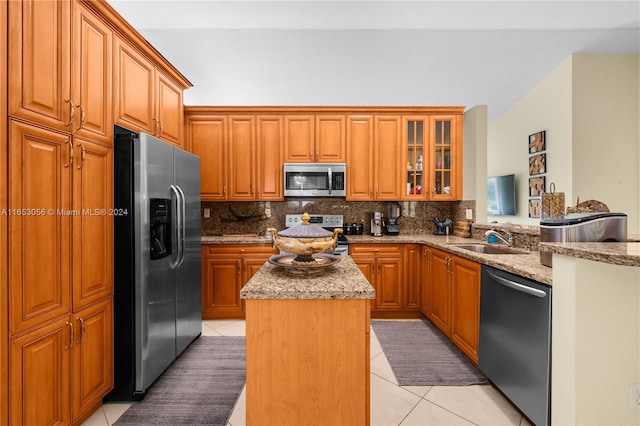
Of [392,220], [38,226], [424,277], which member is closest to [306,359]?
[38,226]

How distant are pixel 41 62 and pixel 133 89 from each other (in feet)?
2.56

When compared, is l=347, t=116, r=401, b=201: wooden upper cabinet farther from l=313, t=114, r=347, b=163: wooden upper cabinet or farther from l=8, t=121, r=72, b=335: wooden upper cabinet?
l=8, t=121, r=72, b=335: wooden upper cabinet

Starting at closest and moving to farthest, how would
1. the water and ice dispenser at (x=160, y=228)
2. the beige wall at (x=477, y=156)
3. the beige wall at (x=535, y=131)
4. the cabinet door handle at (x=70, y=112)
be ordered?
the cabinet door handle at (x=70, y=112), the water and ice dispenser at (x=160, y=228), the beige wall at (x=477, y=156), the beige wall at (x=535, y=131)

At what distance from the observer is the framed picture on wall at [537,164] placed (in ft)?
14.2

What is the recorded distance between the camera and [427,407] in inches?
74.3

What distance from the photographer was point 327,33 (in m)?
3.05

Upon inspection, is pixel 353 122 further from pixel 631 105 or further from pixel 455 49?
pixel 631 105

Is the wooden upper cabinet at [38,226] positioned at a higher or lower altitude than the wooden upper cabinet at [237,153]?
lower

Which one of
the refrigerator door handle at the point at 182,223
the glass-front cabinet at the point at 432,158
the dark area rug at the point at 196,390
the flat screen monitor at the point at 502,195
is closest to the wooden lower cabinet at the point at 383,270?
the glass-front cabinet at the point at 432,158

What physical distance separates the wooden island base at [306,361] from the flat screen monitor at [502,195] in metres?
5.18

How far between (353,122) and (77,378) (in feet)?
11.4

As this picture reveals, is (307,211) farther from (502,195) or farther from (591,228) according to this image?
(502,195)

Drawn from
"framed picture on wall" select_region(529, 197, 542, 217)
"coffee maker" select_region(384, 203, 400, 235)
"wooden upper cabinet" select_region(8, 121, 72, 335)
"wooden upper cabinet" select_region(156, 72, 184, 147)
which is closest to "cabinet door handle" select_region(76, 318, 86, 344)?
"wooden upper cabinet" select_region(8, 121, 72, 335)

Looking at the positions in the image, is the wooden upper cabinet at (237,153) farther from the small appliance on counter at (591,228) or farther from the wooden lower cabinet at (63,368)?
the small appliance on counter at (591,228)
